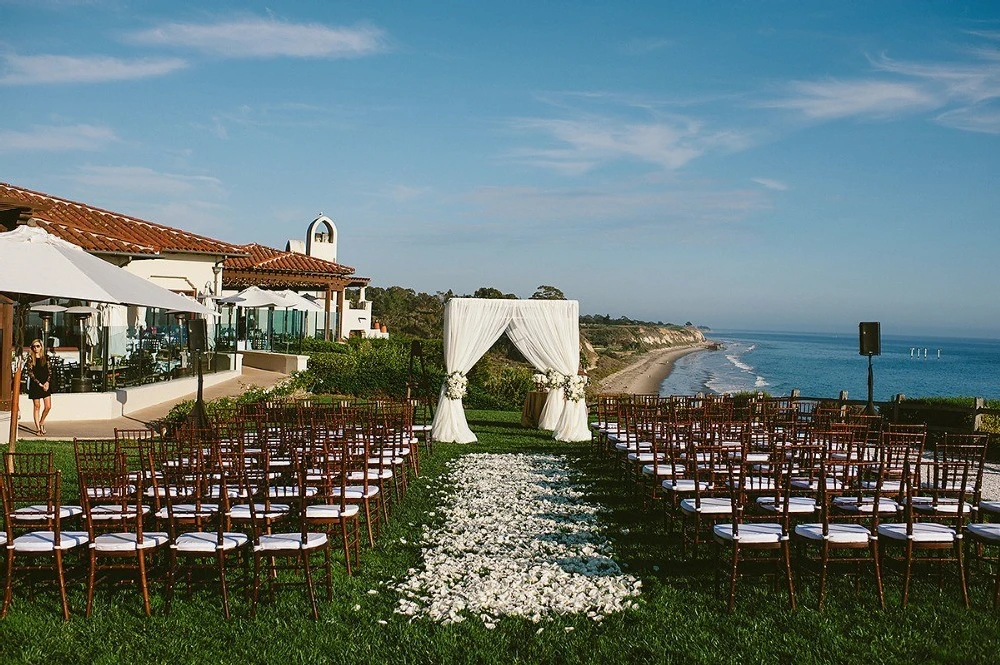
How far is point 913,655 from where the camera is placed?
199 inches

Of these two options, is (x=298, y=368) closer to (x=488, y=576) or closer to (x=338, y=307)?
(x=338, y=307)

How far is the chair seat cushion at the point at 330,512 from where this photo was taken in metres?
6.56

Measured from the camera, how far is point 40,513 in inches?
245

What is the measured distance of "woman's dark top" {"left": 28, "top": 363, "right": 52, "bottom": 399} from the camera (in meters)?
13.5

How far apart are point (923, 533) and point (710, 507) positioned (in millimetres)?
1546

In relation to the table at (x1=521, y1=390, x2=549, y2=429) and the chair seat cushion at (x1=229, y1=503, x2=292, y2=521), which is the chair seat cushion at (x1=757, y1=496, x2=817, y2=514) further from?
the table at (x1=521, y1=390, x2=549, y2=429)

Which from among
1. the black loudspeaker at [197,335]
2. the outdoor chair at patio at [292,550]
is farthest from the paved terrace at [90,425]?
the outdoor chair at patio at [292,550]

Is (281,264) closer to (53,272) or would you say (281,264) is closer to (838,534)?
(53,272)

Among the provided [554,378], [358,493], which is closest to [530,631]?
[358,493]

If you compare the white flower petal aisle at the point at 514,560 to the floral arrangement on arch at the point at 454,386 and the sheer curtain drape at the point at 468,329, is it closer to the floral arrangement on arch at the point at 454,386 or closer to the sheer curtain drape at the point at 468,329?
the floral arrangement on arch at the point at 454,386

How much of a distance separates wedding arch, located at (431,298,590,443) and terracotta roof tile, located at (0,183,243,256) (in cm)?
787

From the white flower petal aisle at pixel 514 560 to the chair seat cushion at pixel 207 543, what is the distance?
120cm

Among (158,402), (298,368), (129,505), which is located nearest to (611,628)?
(129,505)

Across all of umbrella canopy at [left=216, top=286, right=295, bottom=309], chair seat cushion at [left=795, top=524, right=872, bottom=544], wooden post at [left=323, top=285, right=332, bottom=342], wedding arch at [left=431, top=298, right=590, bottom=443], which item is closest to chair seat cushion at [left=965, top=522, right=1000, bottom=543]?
chair seat cushion at [left=795, top=524, right=872, bottom=544]
